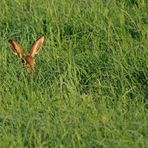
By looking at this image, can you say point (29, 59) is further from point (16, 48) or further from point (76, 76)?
point (76, 76)

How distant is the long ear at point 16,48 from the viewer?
5023 millimetres

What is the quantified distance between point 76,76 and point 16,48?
25.6 inches

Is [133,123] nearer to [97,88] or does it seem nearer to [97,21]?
[97,88]

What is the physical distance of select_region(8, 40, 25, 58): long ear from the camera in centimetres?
502

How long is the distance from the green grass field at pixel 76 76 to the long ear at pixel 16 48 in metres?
0.07

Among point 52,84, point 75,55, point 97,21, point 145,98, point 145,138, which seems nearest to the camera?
point 145,138

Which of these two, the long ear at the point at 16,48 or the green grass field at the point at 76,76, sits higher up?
the long ear at the point at 16,48

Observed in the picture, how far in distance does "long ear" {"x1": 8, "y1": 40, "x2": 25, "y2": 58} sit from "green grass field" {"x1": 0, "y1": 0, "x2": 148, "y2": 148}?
0.07 m

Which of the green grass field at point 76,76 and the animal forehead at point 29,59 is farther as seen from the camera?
the animal forehead at point 29,59

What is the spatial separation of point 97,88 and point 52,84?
370 mm

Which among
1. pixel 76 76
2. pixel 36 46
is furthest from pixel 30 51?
pixel 76 76

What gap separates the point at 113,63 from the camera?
479 centimetres

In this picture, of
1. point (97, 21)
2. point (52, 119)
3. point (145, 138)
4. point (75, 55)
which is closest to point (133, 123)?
point (145, 138)

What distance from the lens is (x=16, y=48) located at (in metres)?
5.03
